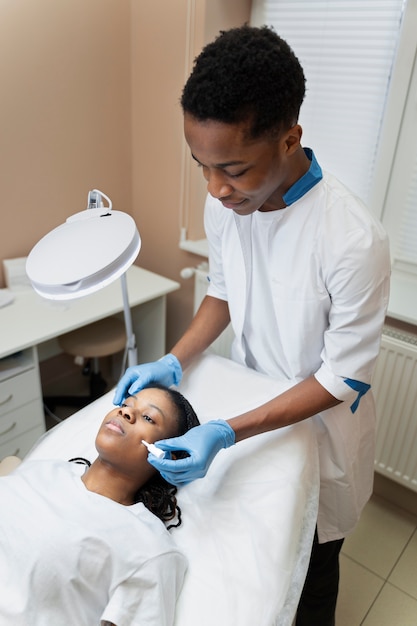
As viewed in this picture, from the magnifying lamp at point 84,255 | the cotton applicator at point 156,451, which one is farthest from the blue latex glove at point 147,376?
the magnifying lamp at point 84,255

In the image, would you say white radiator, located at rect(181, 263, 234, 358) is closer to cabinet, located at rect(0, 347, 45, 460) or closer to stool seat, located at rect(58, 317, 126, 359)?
stool seat, located at rect(58, 317, 126, 359)

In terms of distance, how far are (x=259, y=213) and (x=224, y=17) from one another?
131cm

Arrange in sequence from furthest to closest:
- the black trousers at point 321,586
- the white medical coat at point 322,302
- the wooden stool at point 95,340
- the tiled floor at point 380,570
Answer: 1. the wooden stool at point 95,340
2. the tiled floor at point 380,570
3. the black trousers at point 321,586
4. the white medical coat at point 322,302

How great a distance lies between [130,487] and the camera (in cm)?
107

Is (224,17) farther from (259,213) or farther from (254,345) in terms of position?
(254,345)

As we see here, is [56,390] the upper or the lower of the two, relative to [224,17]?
lower

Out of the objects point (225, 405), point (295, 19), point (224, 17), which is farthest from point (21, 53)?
point (225, 405)

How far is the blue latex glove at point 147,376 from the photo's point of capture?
117 cm

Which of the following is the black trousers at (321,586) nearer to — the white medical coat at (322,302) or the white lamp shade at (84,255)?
the white medical coat at (322,302)

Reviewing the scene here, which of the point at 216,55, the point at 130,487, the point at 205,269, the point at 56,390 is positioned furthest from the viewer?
the point at 56,390

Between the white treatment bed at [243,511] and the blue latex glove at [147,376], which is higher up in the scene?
the blue latex glove at [147,376]

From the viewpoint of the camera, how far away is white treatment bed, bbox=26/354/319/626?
2.90 ft

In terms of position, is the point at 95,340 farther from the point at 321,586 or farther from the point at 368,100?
the point at 368,100

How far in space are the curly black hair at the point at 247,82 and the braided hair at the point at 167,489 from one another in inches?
25.5
